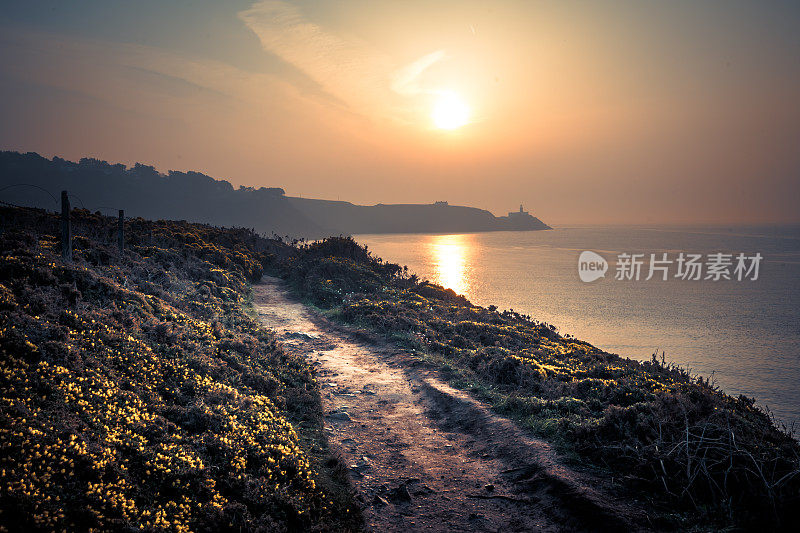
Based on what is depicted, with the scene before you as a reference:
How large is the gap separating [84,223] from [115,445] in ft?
84.5

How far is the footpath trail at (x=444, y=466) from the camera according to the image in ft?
21.2

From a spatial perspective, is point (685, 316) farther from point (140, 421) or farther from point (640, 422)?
point (140, 421)

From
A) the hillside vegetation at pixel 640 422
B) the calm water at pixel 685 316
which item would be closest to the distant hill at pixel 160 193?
the calm water at pixel 685 316

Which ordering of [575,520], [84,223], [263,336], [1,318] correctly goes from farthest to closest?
[84,223] → [263,336] → [1,318] → [575,520]

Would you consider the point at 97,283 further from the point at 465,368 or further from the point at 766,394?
the point at 766,394

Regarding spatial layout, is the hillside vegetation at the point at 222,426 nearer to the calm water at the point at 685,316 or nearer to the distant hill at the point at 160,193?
the calm water at the point at 685,316

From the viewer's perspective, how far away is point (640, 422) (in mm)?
8234

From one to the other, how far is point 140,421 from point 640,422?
9890 millimetres

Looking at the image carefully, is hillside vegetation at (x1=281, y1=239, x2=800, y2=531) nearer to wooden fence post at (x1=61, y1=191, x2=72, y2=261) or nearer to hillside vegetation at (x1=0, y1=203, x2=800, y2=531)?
hillside vegetation at (x1=0, y1=203, x2=800, y2=531)

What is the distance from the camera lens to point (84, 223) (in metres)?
25.2

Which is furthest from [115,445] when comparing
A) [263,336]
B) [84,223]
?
[84,223]

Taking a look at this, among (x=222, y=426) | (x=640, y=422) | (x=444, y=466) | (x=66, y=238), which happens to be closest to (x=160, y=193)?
(x=66, y=238)

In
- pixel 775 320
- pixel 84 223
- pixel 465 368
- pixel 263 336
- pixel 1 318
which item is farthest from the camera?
pixel 775 320

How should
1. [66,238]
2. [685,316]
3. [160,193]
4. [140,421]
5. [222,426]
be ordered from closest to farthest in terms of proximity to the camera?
[140,421] < [222,426] < [66,238] < [685,316] < [160,193]
